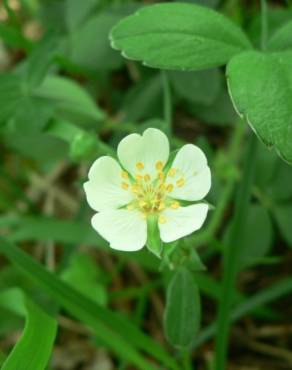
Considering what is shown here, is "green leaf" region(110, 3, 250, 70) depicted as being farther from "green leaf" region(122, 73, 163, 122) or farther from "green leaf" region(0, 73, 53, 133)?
"green leaf" region(122, 73, 163, 122)

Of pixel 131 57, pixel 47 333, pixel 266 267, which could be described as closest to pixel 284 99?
pixel 131 57

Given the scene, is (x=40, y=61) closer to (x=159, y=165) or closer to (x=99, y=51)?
(x=99, y=51)

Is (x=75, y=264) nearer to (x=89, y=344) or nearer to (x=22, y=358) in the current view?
(x=89, y=344)

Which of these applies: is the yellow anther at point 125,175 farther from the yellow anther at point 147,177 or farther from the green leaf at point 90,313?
the green leaf at point 90,313

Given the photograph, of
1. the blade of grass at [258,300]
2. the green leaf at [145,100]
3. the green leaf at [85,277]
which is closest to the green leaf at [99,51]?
the green leaf at [145,100]

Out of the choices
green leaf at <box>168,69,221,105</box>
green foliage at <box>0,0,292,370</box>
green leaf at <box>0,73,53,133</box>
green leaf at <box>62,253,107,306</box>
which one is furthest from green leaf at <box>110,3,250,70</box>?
green leaf at <box>62,253,107,306</box>
